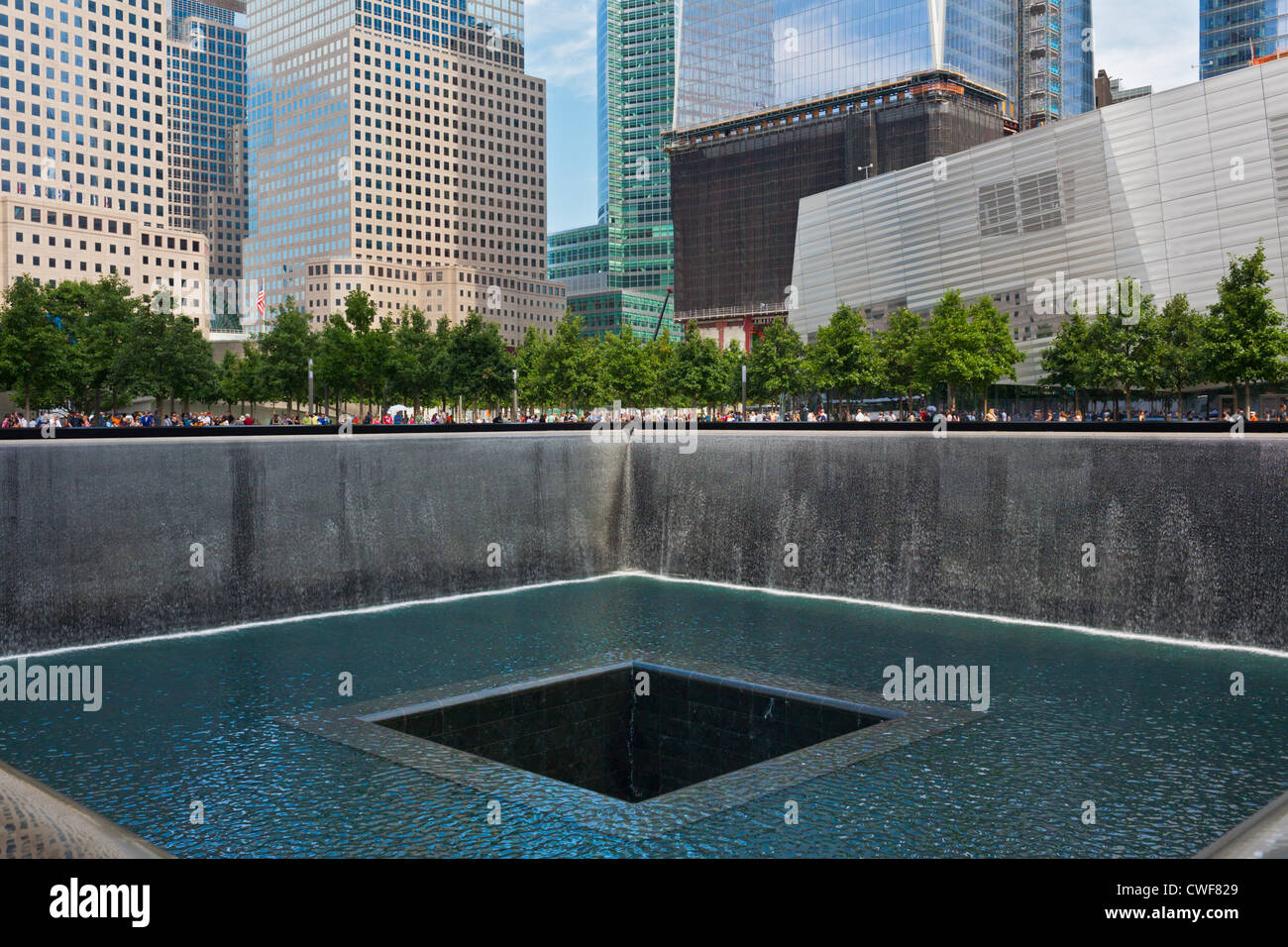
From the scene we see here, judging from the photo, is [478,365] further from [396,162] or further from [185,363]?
[396,162]

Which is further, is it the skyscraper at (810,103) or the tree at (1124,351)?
the skyscraper at (810,103)

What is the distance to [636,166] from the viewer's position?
7372 inches

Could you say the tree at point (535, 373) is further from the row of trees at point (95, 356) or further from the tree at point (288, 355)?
the row of trees at point (95, 356)

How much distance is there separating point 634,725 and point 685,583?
43.4 ft

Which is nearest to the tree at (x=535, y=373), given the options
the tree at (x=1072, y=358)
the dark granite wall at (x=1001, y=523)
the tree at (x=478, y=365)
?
the tree at (x=478, y=365)

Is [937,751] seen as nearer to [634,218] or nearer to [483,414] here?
[483,414]

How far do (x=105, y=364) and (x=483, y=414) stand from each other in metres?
35.6

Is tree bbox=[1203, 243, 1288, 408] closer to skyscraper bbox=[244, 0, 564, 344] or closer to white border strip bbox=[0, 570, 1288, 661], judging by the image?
white border strip bbox=[0, 570, 1288, 661]

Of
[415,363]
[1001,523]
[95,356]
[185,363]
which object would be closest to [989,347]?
[1001,523]

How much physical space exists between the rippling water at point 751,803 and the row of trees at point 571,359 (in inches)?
1153

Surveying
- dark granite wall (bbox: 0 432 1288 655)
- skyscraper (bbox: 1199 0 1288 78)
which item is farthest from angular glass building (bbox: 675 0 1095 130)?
dark granite wall (bbox: 0 432 1288 655)

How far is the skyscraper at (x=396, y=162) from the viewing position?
15838cm

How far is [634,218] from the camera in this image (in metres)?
190
